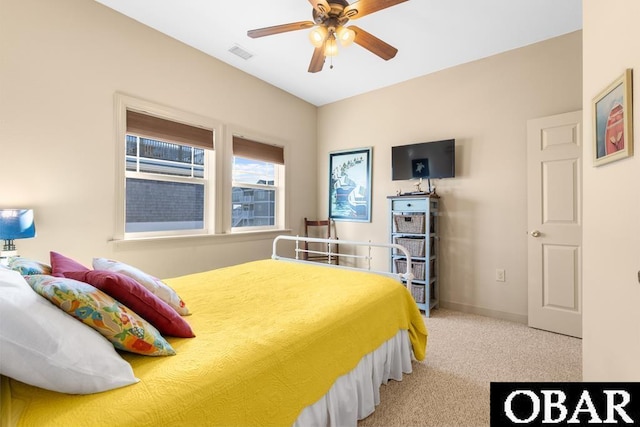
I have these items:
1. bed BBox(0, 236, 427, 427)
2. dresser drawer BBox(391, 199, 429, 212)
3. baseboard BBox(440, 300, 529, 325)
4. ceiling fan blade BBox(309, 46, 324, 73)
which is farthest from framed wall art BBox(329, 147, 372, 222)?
bed BBox(0, 236, 427, 427)

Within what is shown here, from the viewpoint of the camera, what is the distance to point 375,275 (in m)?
2.12

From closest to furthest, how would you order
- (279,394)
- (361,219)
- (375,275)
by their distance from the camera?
1. (279,394)
2. (375,275)
3. (361,219)

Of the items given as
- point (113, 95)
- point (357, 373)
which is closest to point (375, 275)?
point (357, 373)

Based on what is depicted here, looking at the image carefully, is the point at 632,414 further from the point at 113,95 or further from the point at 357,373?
the point at 113,95

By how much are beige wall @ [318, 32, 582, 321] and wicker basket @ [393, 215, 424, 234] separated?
1.34ft

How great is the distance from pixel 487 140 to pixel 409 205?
1081 mm

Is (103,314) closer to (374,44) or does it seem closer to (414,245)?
(374,44)

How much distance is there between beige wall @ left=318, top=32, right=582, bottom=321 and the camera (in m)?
2.80

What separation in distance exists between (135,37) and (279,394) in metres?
3.11

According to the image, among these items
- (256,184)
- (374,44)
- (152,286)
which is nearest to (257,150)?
(256,184)

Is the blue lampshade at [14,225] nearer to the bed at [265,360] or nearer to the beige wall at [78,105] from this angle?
the beige wall at [78,105]

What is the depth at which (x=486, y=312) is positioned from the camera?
10.2ft

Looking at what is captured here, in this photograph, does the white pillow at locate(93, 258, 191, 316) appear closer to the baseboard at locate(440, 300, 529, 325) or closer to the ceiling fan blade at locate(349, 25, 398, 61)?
the ceiling fan blade at locate(349, 25, 398, 61)

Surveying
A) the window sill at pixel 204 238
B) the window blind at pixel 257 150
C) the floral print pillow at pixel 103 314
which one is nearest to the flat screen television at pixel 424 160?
the window blind at pixel 257 150
